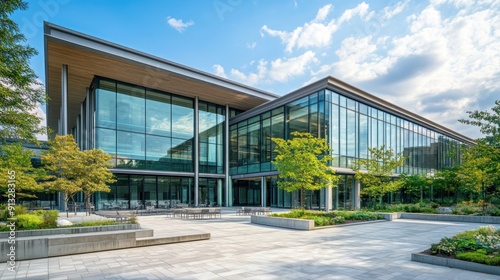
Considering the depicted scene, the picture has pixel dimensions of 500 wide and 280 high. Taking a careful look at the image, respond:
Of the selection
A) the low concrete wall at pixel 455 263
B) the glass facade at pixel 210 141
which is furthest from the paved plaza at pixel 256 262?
the glass facade at pixel 210 141

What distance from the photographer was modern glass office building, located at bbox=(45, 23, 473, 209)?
27016mm

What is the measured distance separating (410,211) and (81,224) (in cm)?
2369

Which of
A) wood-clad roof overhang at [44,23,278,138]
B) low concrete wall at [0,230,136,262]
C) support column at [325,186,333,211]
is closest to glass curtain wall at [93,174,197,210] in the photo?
wood-clad roof overhang at [44,23,278,138]

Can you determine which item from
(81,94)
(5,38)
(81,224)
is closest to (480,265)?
(81,224)

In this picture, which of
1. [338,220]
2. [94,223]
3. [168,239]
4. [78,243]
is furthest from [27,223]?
[338,220]

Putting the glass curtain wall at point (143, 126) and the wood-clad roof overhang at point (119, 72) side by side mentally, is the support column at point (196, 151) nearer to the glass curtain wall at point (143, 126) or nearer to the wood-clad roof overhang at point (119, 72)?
the glass curtain wall at point (143, 126)

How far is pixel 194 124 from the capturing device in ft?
114

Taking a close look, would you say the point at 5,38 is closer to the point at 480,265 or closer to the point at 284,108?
the point at 480,265

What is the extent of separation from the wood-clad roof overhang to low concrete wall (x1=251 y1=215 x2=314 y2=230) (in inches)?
641

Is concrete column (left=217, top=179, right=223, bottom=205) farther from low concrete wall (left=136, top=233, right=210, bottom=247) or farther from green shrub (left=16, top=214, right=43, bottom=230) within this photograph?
green shrub (left=16, top=214, right=43, bottom=230)

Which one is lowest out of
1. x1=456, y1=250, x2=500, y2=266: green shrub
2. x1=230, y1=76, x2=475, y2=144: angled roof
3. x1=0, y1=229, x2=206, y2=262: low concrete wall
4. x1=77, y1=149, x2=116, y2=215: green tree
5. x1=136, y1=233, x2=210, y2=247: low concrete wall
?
x1=136, y1=233, x2=210, y2=247: low concrete wall

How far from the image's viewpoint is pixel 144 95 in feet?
102

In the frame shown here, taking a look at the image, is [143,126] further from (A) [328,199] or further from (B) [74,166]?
(A) [328,199]

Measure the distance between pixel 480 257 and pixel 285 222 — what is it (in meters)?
10.0
